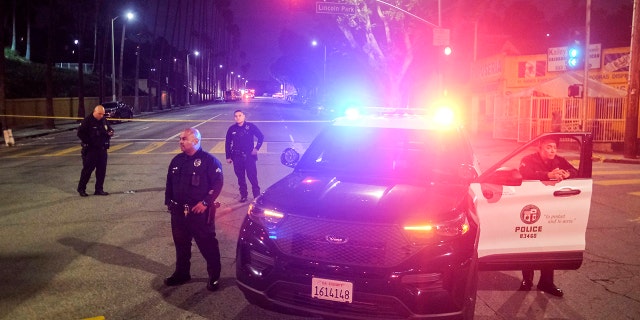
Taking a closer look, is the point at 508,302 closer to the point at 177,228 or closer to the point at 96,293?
the point at 177,228

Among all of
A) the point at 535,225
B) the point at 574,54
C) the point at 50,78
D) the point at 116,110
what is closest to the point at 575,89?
the point at 574,54

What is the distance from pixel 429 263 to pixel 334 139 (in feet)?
8.42

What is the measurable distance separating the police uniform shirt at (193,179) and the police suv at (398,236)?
0.93 metres

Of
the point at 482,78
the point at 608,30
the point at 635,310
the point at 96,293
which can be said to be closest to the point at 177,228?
the point at 96,293

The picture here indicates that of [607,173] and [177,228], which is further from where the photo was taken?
[607,173]

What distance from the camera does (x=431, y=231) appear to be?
13.2 feet

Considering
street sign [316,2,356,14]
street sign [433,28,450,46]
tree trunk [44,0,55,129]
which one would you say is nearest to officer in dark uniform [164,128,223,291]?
street sign [316,2,356,14]

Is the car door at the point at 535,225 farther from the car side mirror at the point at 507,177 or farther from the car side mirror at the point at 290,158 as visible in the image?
the car side mirror at the point at 290,158

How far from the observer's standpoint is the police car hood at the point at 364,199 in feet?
13.6

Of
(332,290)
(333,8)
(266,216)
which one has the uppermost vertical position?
(333,8)

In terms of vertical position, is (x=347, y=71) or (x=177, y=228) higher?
(x=347, y=71)

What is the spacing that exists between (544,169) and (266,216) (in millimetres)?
3376

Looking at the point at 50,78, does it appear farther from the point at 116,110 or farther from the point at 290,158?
the point at 290,158

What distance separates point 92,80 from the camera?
6234 cm
